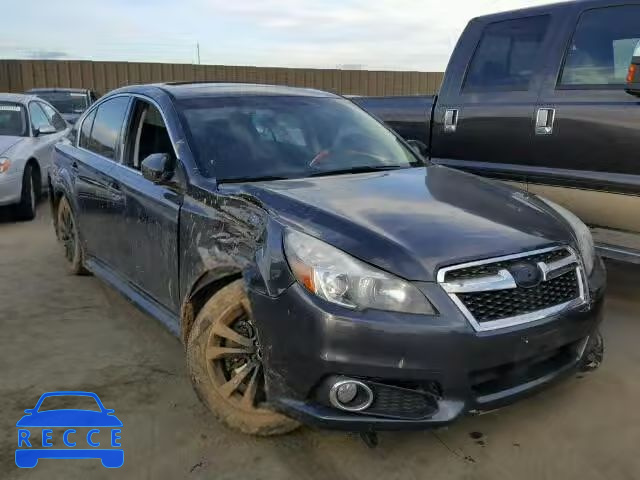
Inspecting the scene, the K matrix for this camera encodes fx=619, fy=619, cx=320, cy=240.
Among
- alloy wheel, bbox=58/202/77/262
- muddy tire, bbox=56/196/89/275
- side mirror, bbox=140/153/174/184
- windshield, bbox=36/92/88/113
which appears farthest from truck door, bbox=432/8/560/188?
windshield, bbox=36/92/88/113

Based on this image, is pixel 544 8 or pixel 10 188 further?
pixel 10 188

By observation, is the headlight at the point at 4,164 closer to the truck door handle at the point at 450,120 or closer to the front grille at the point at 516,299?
the truck door handle at the point at 450,120

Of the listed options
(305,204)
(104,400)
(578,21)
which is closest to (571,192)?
(578,21)

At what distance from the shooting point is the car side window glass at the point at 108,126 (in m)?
4.34

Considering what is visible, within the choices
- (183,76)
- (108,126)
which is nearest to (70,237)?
(108,126)

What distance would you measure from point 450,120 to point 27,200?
17.4ft

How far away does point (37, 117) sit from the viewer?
8.79 m

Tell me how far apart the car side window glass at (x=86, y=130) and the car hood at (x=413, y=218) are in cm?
249

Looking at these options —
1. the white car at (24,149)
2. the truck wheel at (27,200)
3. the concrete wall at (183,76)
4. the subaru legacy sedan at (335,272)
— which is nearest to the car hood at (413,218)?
the subaru legacy sedan at (335,272)

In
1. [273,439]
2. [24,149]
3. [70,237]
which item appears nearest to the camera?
[273,439]

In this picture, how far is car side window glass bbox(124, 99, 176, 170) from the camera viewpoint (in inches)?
147

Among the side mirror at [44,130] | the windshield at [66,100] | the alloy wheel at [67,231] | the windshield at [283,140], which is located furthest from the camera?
the windshield at [66,100]

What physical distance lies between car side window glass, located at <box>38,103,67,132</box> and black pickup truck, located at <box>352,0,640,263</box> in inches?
249

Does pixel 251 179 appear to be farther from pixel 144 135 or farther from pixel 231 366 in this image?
pixel 144 135
